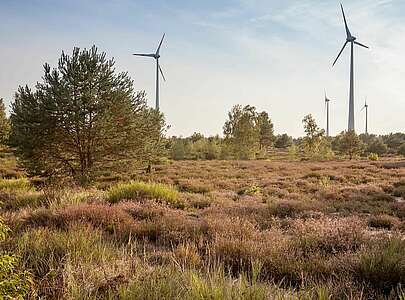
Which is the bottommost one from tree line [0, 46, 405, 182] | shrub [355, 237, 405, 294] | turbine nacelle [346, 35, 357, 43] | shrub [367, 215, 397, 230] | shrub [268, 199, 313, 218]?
shrub [367, 215, 397, 230]

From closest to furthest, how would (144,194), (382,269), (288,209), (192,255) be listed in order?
(382,269), (192,255), (288,209), (144,194)

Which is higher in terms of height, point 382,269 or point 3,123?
point 3,123

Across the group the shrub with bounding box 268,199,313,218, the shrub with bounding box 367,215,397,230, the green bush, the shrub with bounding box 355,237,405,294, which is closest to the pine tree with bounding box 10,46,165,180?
the green bush

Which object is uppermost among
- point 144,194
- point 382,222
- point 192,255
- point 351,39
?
point 351,39

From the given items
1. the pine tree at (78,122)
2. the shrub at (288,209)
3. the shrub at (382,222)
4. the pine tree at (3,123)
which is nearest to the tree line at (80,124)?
the pine tree at (78,122)

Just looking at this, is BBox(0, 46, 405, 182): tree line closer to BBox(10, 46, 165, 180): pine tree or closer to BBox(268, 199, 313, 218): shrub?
BBox(10, 46, 165, 180): pine tree

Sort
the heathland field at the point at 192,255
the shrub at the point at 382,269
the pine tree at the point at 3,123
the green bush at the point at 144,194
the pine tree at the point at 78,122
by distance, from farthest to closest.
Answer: the pine tree at the point at 3,123 < the pine tree at the point at 78,122 < the green bush at the point at 144,194 < the shrub at the point at 382,269 < the heathland field at the point at 192,255

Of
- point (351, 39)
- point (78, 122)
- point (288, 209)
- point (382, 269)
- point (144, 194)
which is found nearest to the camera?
point (382, 269)

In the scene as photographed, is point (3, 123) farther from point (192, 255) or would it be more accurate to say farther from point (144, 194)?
point (192, 255)

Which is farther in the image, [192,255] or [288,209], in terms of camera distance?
[288,209]

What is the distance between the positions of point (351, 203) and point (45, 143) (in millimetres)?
13409

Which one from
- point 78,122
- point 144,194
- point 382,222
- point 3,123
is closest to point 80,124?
point 78,122

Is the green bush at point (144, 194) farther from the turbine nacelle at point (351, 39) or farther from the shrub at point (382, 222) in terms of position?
the turbine nacelle at point (351, 39)

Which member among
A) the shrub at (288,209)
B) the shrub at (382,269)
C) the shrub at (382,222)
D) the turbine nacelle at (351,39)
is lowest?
the shrub at (382,222)
